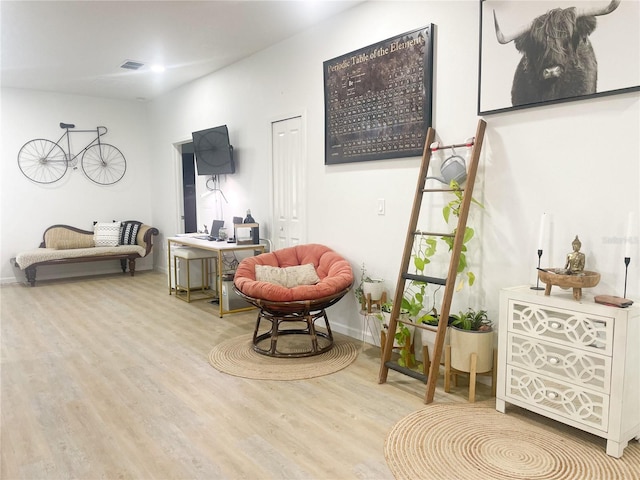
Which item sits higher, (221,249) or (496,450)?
(221,249)

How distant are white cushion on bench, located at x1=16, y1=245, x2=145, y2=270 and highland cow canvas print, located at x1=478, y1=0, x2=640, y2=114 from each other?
5.51 meters

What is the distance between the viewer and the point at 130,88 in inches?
246

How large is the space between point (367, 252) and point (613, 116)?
1.87 metres

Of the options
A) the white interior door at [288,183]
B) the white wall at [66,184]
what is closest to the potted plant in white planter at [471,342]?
the white interior door at [288,183]

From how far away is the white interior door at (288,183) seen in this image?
4230 millimetres

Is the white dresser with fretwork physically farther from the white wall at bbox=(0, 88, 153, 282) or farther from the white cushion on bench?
the white wall at bbox=(0, 88, 153, 282)

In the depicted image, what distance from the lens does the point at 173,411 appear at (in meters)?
2.46

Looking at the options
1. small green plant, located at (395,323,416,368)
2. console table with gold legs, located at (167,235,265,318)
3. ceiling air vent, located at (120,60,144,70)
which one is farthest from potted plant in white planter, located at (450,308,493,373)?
ceiling air vent, located at (120,60,144,70)

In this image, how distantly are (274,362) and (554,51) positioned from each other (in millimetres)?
2517

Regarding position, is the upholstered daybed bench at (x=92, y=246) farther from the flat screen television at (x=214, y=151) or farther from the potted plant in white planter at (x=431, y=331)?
the potted plant in white planter at (x=431, y=331)

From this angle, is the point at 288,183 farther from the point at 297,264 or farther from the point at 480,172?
the point at 480,172

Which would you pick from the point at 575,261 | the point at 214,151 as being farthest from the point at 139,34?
the point at 575,261

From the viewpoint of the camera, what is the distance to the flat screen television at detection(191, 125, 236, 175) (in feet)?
16.7

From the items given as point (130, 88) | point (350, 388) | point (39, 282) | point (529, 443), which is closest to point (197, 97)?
point (130, 88)
